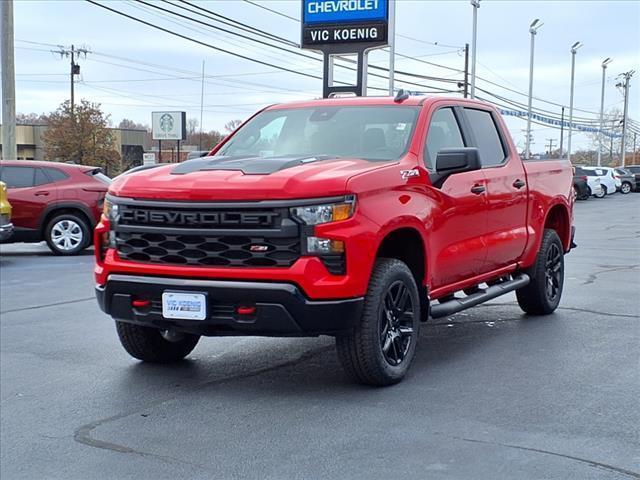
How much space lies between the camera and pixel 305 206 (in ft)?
17.0

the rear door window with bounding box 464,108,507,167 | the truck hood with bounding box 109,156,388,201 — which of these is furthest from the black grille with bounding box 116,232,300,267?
the rear door window with bounding box 464,108,507,167

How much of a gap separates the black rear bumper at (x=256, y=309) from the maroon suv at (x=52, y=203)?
10.0 meters

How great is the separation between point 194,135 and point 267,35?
50.4m

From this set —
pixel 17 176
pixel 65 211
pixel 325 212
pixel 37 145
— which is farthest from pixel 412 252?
pixel 37 145

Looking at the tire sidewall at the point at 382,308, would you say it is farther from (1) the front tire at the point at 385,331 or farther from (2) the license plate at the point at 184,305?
(2) the license plate at the point at 184,305

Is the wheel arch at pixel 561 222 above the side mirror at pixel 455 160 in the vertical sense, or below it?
below

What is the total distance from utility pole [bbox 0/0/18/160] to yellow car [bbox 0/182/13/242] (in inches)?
332

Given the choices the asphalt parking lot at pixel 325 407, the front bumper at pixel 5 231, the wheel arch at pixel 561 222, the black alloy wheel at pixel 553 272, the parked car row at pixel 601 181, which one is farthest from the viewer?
the parked car row at pixel 601 181

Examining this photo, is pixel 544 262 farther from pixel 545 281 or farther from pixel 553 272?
pixel 553 272

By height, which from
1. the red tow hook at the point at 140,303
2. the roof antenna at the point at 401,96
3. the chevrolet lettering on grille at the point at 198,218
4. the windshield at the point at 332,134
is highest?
the roof antenna at the point at 401,96

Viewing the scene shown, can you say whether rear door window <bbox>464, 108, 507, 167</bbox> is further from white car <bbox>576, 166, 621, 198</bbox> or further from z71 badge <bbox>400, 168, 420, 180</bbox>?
white car <bbox>576, 166, 621, 198</bbox>

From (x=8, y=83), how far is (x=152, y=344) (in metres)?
17.2

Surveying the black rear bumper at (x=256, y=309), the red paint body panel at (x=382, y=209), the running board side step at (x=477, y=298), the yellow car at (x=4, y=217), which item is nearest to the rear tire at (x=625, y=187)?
the yellow car at (x=4, y=217)

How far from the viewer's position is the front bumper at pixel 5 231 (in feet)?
43.3
